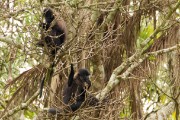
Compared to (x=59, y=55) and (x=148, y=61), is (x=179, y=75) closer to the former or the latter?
(x=148, y=61)

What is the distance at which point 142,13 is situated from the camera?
7.63 metres

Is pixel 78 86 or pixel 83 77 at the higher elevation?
pixel 83 77

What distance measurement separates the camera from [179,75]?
6.68 m

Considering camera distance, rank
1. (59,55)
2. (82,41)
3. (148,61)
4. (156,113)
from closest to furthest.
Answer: (59,55)
(82,41)
(156,113)
(148,61)

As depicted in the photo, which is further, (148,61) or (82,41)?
(148,61)

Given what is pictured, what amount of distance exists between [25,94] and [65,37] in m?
1.13

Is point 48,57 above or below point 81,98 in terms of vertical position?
above

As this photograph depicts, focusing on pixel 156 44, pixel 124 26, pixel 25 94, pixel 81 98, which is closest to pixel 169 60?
pixel 156 44

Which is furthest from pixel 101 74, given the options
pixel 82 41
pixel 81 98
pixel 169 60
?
pixel 82 41

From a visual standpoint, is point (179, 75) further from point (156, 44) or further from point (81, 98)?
point (81, 98)

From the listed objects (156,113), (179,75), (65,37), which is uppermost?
(65,37)

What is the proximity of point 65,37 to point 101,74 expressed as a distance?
2.75ft

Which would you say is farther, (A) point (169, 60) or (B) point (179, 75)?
(A) point (169, 60)

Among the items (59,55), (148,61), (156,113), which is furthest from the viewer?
(148,61)
